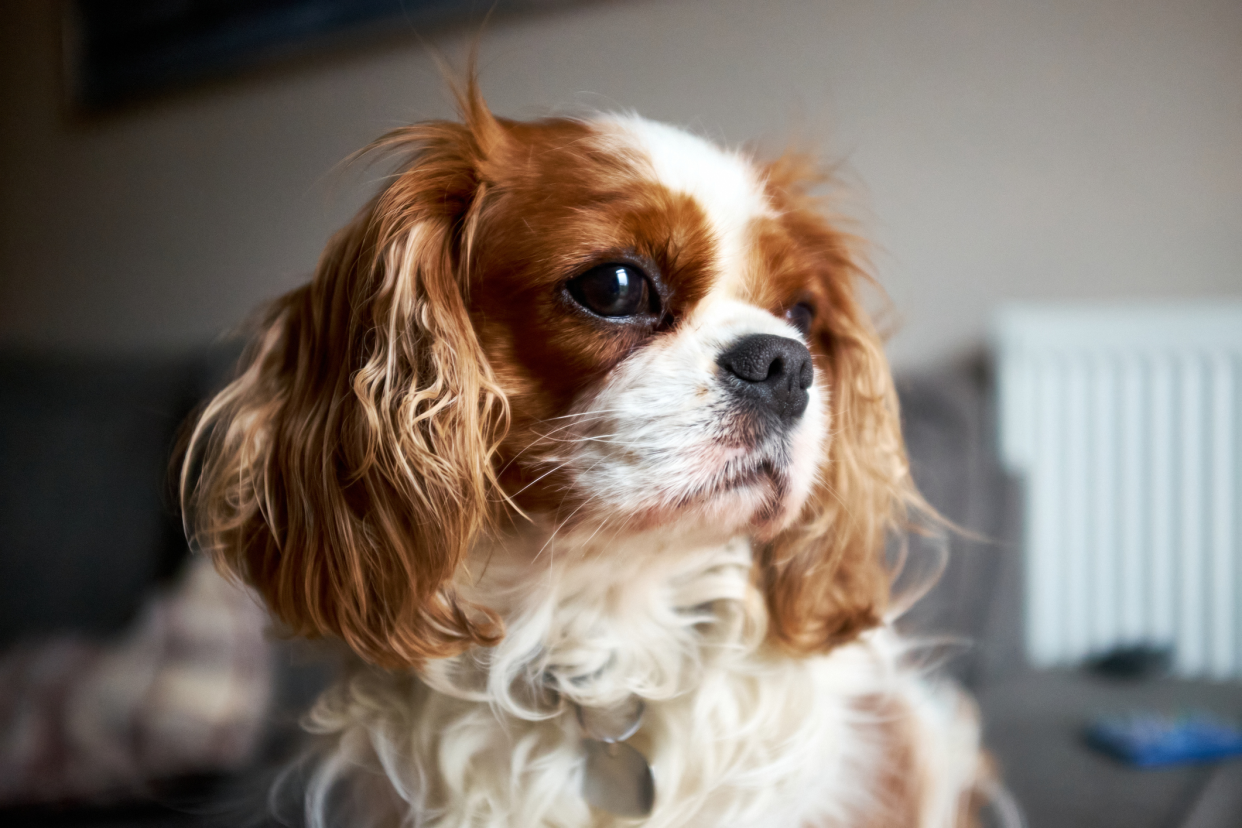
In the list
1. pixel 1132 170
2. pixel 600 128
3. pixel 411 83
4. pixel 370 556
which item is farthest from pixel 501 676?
pixel 1132 170

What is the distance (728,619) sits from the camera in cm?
65

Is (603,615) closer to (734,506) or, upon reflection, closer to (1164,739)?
(734,506)

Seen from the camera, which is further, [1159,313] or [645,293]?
[1159,313]

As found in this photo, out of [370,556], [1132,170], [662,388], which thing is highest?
[1132,170]

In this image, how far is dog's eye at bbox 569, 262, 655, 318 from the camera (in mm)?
533

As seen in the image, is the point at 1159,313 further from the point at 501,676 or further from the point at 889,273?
the point at 501,676

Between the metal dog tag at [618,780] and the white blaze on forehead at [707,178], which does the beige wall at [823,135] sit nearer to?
the white blaze on forehead at [707,178]

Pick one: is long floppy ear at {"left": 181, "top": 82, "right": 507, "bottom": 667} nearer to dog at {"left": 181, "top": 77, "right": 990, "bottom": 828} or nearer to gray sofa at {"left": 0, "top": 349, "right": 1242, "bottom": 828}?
dog at {"left": 181, "top": 77, "right": 990, "bottom": 828}

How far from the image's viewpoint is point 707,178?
0.58 m

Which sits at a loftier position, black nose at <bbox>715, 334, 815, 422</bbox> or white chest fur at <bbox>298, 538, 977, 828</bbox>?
black nose at <bbox>715, 334, 815, 422</bbox>

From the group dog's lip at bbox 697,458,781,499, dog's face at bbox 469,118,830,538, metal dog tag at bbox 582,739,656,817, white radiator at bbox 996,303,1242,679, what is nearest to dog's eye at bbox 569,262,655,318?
dog's face at bbox 469,118,830,538

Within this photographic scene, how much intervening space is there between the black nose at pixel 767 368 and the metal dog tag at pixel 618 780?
28cm

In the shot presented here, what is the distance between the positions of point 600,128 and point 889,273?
0.47 meters

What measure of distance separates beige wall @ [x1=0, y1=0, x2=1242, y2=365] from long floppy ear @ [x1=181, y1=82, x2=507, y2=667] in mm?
72
